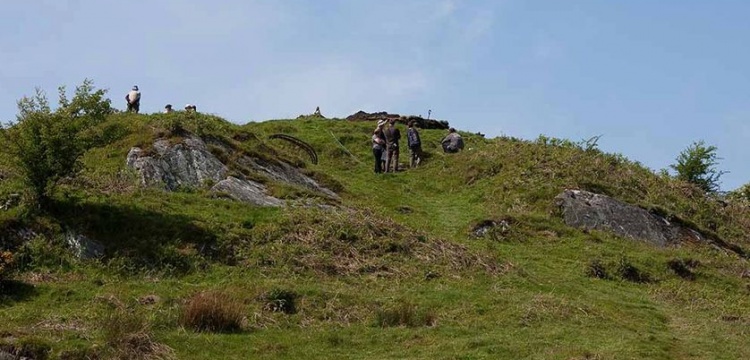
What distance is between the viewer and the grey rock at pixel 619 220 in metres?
31.1

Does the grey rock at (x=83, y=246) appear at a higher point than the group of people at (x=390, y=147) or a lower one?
lower

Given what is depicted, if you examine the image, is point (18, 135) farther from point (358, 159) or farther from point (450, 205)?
point (358, 159)

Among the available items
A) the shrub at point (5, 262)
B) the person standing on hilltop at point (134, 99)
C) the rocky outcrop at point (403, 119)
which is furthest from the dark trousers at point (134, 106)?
the shrub at point (5, 262)

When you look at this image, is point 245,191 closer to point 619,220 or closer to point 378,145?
point 378,145

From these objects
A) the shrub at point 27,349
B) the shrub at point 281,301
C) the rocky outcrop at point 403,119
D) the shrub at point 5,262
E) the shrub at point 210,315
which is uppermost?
the rocky outcrop at point 403,119

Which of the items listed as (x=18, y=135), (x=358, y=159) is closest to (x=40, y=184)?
(x=18, y=135)

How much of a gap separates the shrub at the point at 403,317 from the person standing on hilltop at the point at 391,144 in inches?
766

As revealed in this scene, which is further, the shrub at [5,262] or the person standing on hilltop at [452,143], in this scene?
the person standing on hilltop at [452,143]

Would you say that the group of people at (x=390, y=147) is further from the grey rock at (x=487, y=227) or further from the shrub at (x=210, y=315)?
the shrub at (x=210, y=315)

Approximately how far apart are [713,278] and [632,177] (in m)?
10.6

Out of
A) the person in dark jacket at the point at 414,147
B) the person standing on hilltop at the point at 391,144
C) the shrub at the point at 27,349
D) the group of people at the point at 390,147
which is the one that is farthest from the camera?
the person in dark jacket at the point at 414,147

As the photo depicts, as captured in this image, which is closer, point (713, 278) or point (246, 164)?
point (713, 278)

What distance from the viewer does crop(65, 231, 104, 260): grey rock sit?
71.5 feet

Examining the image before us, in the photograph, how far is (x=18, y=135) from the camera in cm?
2270
